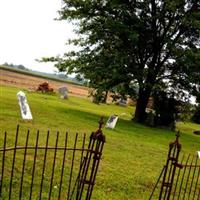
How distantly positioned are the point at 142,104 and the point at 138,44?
4214 millimetres

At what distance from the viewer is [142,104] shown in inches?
1249

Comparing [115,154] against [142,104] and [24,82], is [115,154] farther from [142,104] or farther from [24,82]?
[24,82]

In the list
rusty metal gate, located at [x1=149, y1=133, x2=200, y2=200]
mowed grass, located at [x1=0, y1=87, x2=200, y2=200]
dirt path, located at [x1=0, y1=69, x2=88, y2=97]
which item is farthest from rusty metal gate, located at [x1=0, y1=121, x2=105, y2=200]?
dirt path, located at [x1=0, y1=69, x2=88, y2=97]

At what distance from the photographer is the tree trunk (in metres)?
31.6

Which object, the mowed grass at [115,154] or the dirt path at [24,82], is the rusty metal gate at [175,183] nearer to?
the mowed grass at [115,154]

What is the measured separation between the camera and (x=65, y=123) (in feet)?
69.1

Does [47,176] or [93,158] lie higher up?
[93,158]

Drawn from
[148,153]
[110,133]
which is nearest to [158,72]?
[110,133]

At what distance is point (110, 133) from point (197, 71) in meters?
10.6

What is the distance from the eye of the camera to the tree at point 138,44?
2828 centimetres

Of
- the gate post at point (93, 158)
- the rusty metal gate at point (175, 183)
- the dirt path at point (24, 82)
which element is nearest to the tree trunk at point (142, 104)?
the dirt path at point (24, 82)

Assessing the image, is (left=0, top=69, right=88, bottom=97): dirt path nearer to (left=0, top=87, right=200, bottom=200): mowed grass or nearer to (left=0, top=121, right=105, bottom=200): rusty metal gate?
(left=0, top=87, right=200, bottom=200): mowed grass

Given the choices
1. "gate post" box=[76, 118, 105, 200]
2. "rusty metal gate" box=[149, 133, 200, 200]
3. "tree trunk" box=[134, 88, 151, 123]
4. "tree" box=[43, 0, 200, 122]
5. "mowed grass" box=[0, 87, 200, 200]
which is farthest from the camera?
"tree trunk" box=[134, 88, 151, 123]

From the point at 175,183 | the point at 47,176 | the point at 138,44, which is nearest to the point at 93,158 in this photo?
the point at 47,176
